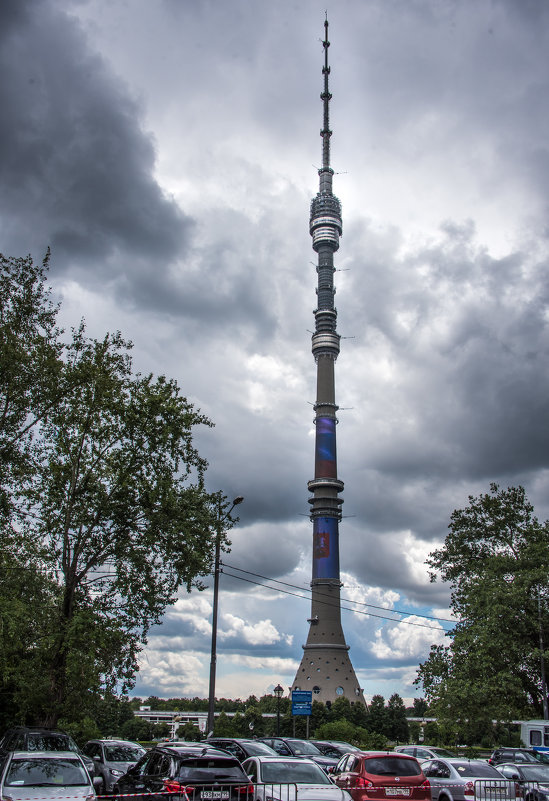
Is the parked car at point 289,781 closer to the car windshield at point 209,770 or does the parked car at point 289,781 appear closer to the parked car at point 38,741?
the car windshield at point 209,770

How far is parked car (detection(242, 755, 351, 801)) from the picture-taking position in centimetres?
1274

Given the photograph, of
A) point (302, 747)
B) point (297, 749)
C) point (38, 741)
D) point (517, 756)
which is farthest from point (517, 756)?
point (38, 741)

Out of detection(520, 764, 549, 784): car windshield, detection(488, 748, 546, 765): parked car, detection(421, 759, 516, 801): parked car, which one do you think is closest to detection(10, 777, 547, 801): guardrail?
detection(421, 759, 516, 801): parked car

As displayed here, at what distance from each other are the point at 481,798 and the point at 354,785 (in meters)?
4.18

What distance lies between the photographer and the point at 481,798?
1717cm

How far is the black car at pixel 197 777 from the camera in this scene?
1291 centimetres

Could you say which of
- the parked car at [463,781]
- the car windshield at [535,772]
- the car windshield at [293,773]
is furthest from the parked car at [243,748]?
the car windshield at [535,772]

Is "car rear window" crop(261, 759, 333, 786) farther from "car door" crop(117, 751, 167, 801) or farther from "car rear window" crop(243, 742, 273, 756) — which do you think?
"car rear window" crop(243, 742, 273, 756)

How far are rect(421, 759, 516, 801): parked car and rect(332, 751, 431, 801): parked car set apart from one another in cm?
270

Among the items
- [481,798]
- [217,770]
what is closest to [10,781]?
[217,770]

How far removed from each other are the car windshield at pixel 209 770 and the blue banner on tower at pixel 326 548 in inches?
3736

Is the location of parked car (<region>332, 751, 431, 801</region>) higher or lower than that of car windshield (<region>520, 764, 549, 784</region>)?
higher

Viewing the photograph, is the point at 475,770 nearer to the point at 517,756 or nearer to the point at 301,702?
the point at 517,756

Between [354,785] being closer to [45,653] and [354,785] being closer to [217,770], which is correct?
[217,770]
